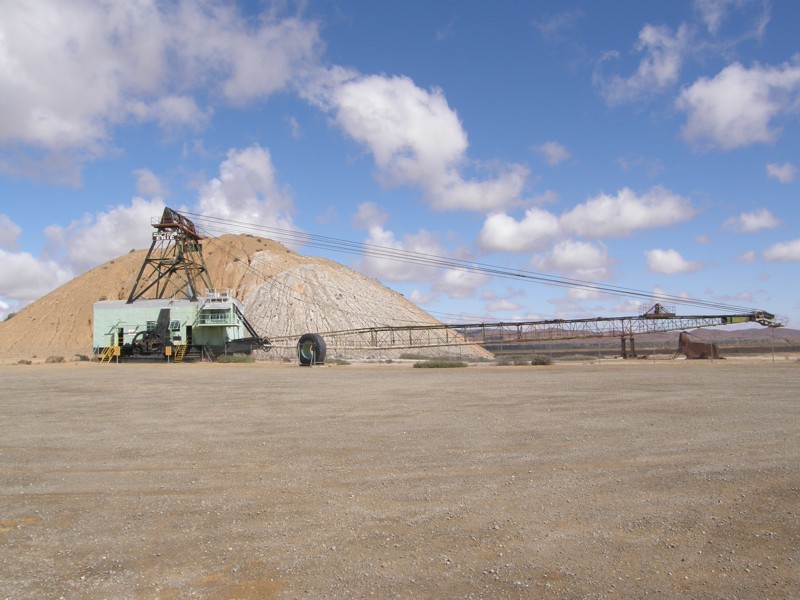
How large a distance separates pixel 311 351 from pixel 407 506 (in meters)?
37.0

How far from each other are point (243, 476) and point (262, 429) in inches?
151

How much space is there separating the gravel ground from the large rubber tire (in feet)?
95.2

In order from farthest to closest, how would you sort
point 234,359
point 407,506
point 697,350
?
point 234,359 < point 697,350 < point 407,506

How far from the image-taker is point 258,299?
71750 millimetres

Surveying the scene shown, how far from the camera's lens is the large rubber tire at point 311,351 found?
42219 mm

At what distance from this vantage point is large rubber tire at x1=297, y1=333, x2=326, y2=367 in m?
42.2

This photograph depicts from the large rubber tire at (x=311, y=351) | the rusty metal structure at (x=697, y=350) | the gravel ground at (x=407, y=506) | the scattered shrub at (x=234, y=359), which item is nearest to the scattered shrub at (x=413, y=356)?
the scattered shrub at (x=234, y=359)

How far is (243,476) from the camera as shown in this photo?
26.2ft

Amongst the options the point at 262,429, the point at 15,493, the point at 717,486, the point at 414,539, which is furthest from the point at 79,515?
the point at 717,486

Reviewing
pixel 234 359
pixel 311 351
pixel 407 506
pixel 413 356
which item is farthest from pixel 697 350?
pixel 407 506

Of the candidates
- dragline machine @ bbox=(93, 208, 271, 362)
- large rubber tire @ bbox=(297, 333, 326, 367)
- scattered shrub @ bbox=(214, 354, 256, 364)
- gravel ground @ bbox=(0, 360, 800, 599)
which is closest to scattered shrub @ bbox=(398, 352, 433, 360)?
dragline machine @ bbox=(93, 208, 271, 362)

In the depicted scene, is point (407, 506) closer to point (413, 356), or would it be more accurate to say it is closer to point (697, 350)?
point (697, 350)

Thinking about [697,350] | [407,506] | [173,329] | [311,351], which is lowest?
[407,506]

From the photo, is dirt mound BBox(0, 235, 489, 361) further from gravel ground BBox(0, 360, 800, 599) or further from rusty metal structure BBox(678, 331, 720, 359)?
gravel ground BBox(0, 360, 800, 599)
